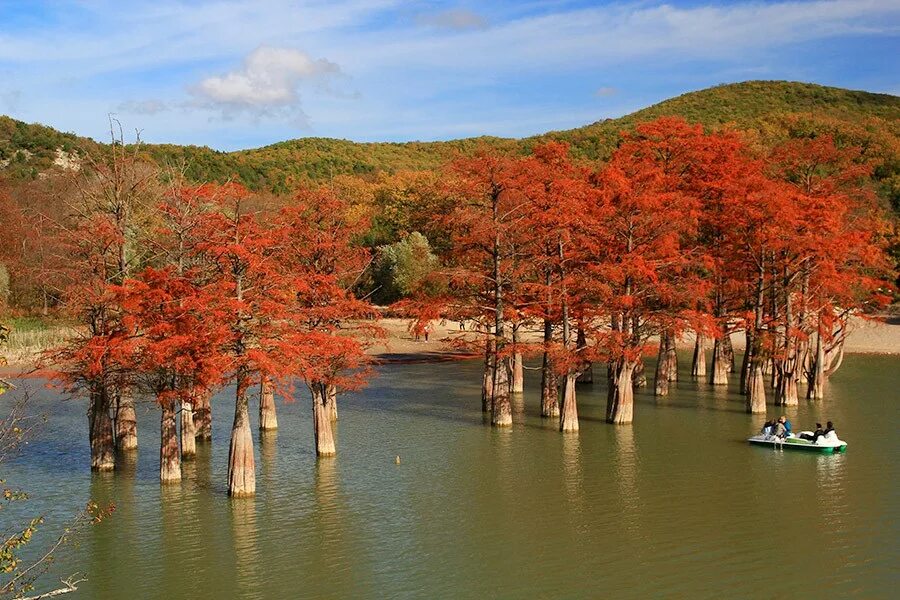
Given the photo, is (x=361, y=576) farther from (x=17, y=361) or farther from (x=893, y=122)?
(x=893, y=122)

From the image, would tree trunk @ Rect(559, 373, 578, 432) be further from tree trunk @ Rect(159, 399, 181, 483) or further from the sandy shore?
the sandy shore

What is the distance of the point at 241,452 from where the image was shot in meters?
27.2

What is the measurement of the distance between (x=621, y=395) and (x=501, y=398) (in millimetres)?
5146

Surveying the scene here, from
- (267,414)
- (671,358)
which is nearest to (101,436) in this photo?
(267,414)

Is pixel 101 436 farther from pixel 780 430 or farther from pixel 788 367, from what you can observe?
pixel 788 367

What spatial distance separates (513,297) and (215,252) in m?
15.8

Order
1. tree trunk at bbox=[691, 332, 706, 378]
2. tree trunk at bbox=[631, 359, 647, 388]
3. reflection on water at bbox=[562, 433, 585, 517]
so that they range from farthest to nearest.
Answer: tree trunk at bbox=[691, 332, 706, 378]
tree trunk at bbox=[631, 359, 647, 388]
reflection on water at bbox=[562, 433, 585, 517]

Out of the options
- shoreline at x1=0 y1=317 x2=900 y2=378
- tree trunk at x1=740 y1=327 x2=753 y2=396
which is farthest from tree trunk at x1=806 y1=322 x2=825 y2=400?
shoreline at x1=0 y1=317 x2=900 y2=378

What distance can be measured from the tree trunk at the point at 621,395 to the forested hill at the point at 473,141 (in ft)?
212

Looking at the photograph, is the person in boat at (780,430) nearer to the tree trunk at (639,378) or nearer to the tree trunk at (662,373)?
the tree trunk at (662,373)

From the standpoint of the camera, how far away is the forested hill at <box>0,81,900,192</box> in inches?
4486

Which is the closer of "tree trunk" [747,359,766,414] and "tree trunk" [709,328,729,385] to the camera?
"tree trunk" [747,359,766,414]

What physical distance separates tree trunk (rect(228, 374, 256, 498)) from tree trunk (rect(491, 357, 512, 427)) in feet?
42.7

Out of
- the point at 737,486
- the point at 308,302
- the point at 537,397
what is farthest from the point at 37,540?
the point at 537,397
